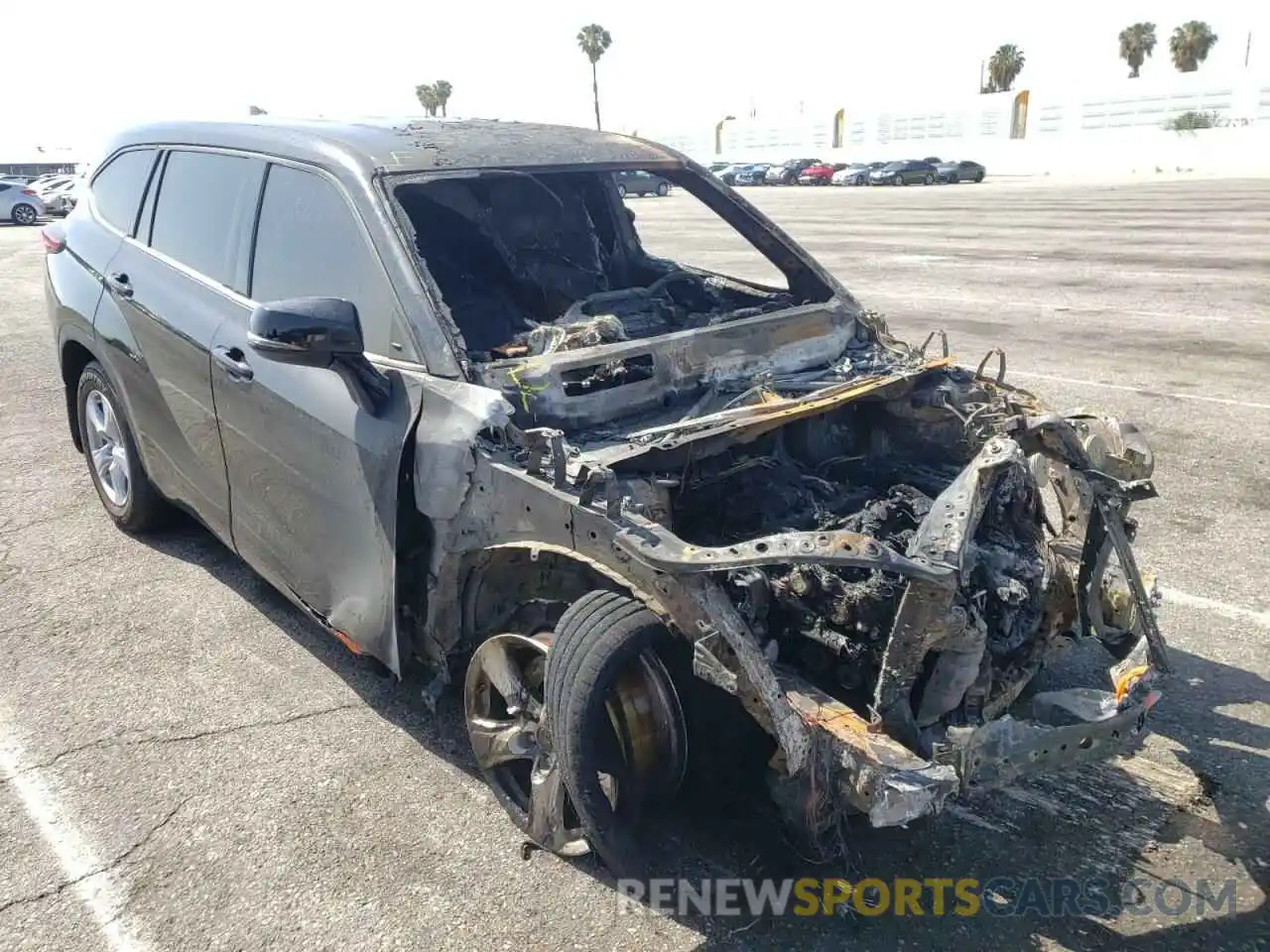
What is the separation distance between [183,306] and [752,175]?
5398cm

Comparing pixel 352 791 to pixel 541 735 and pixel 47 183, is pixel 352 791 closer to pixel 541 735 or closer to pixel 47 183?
pixel 541 735

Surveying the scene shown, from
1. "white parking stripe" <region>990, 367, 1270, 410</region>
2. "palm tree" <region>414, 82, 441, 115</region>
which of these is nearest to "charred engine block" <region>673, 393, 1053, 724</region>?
"white parking stripe" <region>990, 367, 1270, 410</region>

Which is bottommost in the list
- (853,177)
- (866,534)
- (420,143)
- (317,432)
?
(853,177)

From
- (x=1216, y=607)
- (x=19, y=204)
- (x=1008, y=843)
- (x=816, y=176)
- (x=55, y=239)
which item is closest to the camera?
(x=1008, y=843)

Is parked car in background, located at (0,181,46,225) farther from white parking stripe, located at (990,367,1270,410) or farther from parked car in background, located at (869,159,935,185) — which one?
parked car in background, located at (869,159,935,185)

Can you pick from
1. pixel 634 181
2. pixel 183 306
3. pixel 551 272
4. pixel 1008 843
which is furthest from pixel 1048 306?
pixel 183 306

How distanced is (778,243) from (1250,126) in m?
55.4

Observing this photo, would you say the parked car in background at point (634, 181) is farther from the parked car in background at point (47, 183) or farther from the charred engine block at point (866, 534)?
the parked car in background at point (47, 183)

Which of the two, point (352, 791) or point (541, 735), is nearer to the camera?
point (541, 735)

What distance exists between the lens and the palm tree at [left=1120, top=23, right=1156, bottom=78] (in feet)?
251

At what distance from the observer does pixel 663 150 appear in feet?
15.4

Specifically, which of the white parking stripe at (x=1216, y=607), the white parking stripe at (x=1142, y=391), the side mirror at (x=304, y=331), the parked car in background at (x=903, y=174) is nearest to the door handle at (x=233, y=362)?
the side mirror at (x=304, y=331)

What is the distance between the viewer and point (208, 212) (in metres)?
4.27

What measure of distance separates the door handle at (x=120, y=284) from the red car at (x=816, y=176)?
5196 centimetres
